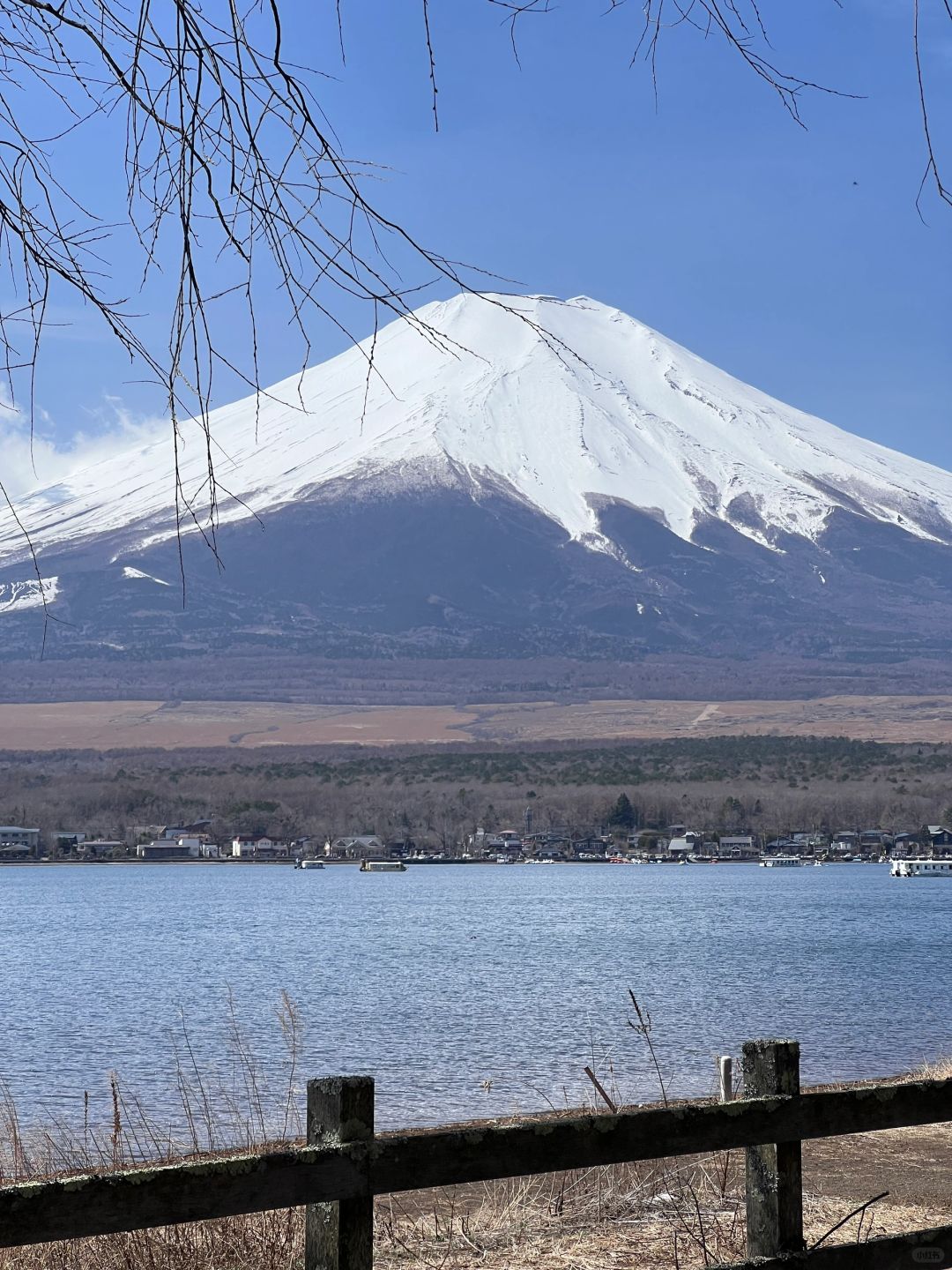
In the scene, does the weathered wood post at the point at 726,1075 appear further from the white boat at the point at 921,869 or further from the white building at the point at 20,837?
the white building at the point at 20,837

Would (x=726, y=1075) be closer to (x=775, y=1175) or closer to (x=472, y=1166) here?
(x=775, y=1175)

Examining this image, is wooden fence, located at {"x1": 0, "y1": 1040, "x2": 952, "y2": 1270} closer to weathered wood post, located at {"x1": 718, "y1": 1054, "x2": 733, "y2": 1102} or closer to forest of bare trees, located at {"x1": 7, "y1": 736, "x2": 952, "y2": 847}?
weathered wood post, located at {"x1": 718, "y1": 1054, "x2": 733, "y2": 1102}

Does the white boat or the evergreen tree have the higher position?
the evergreen tree

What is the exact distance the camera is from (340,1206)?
4.10 meters

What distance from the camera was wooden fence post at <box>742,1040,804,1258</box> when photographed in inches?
187

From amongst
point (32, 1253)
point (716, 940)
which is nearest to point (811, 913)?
point (716, 940)

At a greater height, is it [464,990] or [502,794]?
[502,794]

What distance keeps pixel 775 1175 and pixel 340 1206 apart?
1414 mm

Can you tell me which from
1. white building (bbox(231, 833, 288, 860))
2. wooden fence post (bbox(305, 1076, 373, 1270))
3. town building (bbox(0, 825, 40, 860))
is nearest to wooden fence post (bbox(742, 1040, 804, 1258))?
wooden fence post (bbox(305, 1076, 373, 1270))

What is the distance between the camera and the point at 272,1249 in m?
6.83

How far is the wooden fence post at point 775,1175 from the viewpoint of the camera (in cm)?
476

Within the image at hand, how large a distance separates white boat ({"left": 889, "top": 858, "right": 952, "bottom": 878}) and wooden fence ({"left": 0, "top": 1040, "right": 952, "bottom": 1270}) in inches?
5669

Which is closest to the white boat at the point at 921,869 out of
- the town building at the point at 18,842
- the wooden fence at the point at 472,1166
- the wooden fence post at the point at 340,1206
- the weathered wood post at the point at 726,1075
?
the town building at the point at 18,842

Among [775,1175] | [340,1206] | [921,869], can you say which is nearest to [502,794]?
[921,869]
